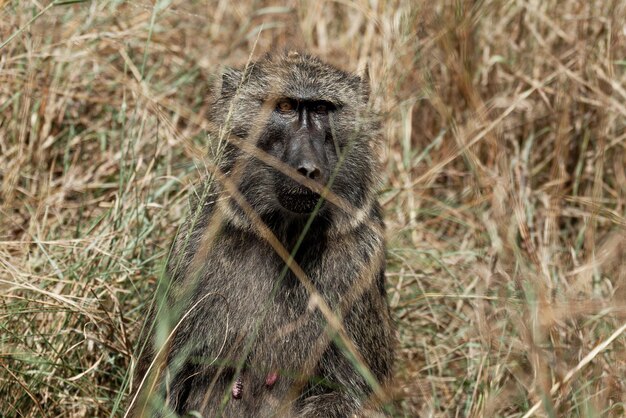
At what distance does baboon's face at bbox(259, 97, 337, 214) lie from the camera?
11.5 ft

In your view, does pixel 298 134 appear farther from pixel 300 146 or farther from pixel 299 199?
pixel 299 199

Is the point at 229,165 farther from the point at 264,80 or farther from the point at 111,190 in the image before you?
the point at 111,190

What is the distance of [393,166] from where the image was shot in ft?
18.6

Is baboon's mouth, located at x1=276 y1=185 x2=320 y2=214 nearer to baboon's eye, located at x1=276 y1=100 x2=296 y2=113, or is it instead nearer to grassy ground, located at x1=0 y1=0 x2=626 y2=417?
baboon's eye, located at x1=276 y1=100 x2=296 y2=113

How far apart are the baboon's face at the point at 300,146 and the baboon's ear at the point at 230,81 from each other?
0.92 ft

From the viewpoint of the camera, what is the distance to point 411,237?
5.24 m

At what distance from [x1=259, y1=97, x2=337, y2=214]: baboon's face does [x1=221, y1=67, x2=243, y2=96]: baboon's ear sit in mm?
281

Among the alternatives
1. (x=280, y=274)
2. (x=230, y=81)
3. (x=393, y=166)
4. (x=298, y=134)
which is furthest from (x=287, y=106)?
(x=393, y=166)

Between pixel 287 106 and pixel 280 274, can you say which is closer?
pixel 280 274

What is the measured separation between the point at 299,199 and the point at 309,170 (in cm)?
15

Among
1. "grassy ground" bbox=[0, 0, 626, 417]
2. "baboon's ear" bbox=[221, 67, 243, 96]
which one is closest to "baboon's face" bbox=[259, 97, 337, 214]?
"baboon's ear" bbox=[221, 67, 243, 96]

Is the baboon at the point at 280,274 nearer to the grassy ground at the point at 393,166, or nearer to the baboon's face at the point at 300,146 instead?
the baboon's face at the point at 300,146

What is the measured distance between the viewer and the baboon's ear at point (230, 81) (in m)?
4.01

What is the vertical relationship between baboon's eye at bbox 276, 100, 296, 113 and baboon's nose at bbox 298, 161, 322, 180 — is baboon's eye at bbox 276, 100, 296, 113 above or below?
above
